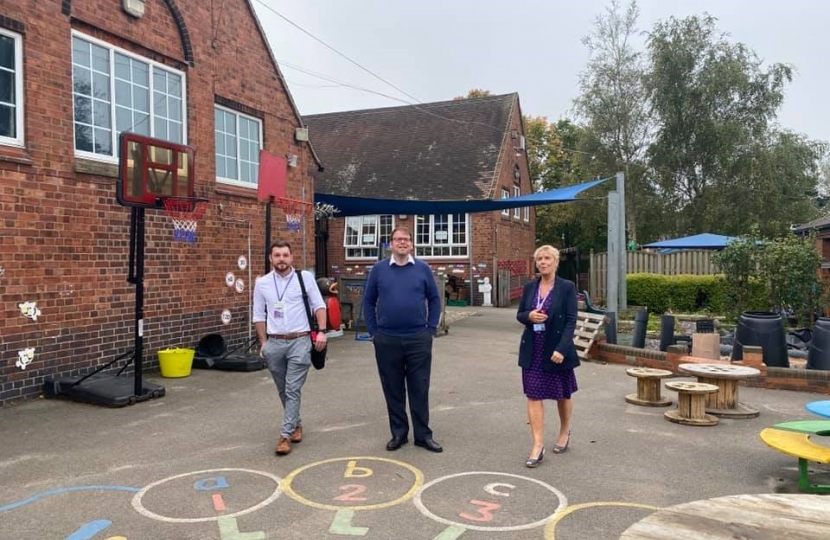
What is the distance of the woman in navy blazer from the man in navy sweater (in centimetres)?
76

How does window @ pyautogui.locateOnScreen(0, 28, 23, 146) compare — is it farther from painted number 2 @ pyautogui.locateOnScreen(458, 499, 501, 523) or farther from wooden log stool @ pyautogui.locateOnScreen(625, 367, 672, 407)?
wooden log stool @ pyautogui.locateOnScreen(625, 367, 672, 407)

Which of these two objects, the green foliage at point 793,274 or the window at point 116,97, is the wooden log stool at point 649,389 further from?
the window at point 116,97

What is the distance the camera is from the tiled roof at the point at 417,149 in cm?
2217

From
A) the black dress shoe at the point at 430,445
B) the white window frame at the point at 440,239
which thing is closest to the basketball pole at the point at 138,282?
the black dress shoe at the point at 430,445

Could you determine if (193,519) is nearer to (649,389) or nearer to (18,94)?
(649,389)

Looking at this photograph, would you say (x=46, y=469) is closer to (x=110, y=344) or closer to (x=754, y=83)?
(x=110, y=344)

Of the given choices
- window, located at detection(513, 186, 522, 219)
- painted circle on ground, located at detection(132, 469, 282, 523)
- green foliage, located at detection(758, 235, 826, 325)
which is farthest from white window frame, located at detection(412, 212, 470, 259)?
painted circle on ground, located at detection(132, 469, 282, 523)

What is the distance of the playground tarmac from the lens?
12.0ft

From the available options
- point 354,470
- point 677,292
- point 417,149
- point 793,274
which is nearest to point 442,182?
point 417,149

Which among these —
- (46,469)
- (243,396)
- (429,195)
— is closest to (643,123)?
(429,195)

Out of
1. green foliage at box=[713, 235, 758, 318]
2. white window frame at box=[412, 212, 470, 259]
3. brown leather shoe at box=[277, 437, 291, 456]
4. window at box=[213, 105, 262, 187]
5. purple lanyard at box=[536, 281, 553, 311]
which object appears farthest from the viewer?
white window frame at box=[412, 212, 470, 259]

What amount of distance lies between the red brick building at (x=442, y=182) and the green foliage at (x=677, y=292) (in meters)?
5.97

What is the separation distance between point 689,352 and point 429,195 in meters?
13.6

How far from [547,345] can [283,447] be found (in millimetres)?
2243
